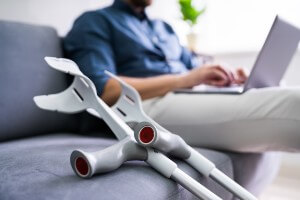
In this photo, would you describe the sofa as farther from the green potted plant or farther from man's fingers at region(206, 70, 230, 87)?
the green potted plant

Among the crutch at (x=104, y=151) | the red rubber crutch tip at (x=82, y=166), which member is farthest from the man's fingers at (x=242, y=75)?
the red rubber crutch tip at (x=82, y=166)

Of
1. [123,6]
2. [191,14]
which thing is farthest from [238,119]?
[191,14]

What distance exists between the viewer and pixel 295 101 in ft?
2.37

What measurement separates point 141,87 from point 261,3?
147cm

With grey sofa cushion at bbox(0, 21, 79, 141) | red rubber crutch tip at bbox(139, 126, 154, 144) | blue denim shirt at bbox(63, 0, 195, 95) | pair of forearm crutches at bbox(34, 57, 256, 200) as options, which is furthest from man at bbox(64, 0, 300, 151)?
red rubber crutch tip at bbox(139, 126, 154, 144)

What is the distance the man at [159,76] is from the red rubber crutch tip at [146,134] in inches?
13.3

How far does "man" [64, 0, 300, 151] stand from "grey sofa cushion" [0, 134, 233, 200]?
0.67 feet

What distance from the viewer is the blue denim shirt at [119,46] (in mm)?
1021

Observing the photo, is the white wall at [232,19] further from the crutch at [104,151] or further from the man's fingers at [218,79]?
the crutch at [104,151]

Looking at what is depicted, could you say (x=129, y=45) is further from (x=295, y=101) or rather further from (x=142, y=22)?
(x=295, y=101)

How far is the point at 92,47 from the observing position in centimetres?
103

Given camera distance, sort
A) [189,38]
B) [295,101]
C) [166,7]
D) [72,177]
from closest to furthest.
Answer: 1. [72,177]
2. [295,101]
3. [189,38]
4. [166,7]

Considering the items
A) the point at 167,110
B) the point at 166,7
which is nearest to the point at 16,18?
the point at 167,110

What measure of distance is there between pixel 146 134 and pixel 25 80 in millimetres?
546
